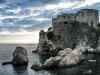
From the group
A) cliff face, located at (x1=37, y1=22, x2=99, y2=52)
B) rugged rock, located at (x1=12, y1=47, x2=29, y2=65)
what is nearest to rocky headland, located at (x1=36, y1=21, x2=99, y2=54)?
cliff face, located at (x1=37, y1=22, x2=99, y2=52)

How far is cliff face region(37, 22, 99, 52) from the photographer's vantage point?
131750 mm

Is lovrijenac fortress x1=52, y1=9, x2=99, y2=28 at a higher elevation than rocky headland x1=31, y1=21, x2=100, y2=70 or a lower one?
higher

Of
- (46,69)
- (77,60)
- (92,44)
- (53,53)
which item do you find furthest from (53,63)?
(92,44)

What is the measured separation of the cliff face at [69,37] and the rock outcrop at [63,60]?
1758 inches

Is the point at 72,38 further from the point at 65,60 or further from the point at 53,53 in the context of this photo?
the point at 65,60

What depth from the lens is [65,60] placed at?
8062cm

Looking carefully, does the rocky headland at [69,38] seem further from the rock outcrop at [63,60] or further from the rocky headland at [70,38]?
the rock outcrop at [63,60]

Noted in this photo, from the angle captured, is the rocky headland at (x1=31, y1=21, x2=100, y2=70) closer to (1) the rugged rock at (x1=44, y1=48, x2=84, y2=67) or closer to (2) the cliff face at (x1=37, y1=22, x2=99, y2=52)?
(2) the cliff face at (x1=37, y1=22, x2=99, y2=52)

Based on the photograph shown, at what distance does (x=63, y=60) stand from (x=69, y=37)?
5639 cm

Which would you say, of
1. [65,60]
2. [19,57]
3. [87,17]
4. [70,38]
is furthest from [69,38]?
[19,57]

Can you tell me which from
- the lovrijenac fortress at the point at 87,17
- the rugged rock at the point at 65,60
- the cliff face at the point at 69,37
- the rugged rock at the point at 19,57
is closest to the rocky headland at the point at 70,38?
the cliff face at the point at 69,37

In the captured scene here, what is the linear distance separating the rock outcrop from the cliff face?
147 ft

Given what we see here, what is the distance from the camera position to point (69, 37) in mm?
135750

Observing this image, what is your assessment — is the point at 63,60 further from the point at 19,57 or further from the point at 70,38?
the point at 70,38
